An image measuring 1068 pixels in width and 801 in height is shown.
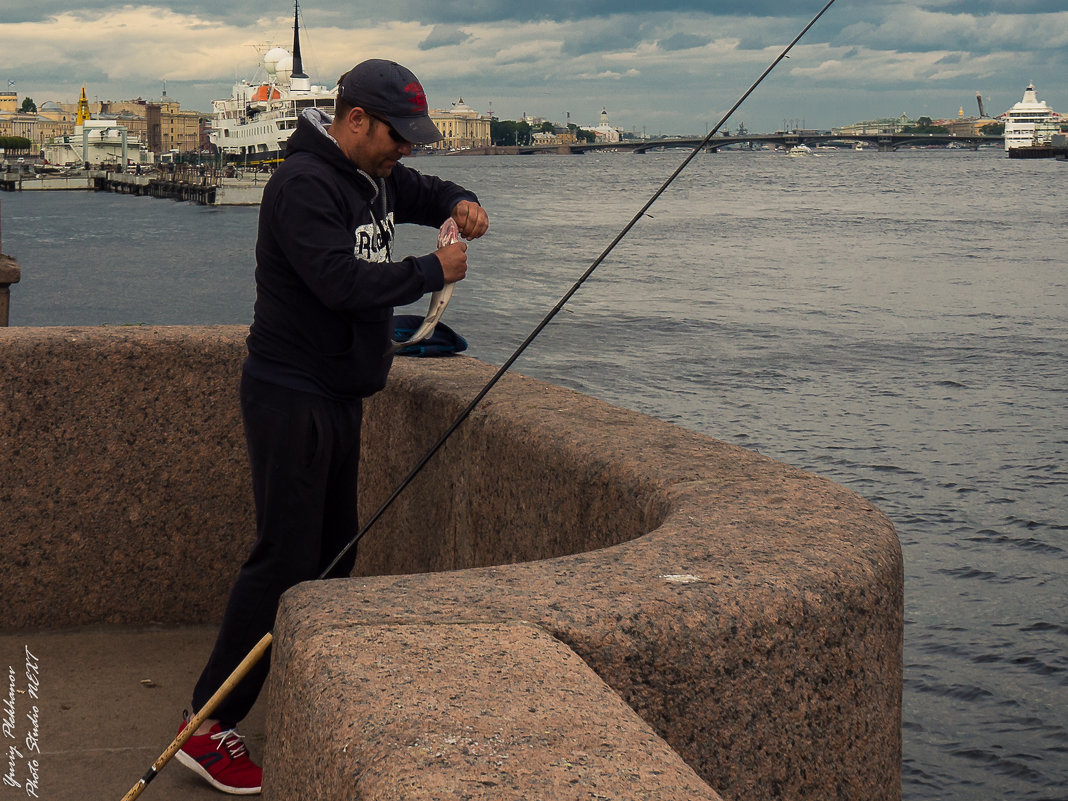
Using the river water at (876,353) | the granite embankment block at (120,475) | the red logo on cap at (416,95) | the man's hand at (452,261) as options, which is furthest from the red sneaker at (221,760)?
the river water at (876,353)

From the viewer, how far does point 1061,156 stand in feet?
374

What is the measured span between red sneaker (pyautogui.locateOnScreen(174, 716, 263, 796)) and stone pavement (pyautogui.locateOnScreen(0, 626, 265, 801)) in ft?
0.14

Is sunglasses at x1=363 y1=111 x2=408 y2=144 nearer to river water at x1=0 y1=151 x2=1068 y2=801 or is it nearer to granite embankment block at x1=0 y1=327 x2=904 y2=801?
granite embankment block at x1=0 y1=327 x2=904 y2=801

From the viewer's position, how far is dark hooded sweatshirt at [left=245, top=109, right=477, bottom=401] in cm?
250

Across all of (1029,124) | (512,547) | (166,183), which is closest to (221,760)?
(512,547)

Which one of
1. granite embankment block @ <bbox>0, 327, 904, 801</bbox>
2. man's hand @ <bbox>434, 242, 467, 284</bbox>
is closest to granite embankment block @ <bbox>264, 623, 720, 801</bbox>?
granite embankment block @ <bbox>0, 327, 904, 801</bbox>

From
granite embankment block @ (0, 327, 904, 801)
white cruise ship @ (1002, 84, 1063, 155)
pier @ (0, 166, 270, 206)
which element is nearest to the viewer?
granite embankment block @ (0, 327, 904, 801)

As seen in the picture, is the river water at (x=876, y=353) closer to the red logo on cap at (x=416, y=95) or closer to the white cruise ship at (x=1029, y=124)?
the red logo on cap at (x=416, y=95)

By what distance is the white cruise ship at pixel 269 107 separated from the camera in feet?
287

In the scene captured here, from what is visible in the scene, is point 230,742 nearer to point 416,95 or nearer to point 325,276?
point 325,276

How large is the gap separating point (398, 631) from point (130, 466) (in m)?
2.10

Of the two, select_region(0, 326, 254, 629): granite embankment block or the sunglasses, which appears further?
select_region(0, 326, 254, 629): granite embankment block

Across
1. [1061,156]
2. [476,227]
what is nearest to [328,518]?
[476,227]

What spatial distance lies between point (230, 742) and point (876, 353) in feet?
51.6
